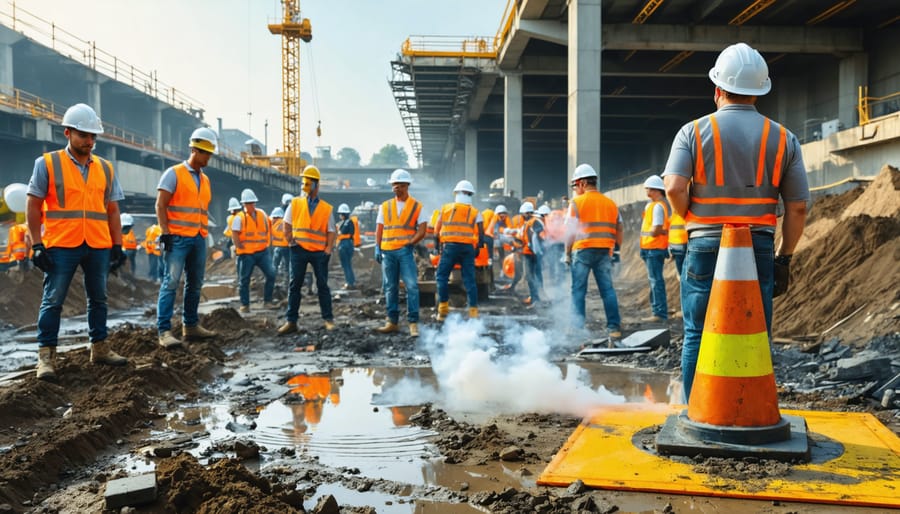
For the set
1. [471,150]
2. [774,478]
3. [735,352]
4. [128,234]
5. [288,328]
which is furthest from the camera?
[471,150]

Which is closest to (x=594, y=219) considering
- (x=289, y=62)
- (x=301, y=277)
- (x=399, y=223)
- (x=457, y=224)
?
(x=457, y=224)

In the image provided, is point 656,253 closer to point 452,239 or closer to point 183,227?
point 452,239

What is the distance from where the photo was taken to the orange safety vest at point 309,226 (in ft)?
30.1

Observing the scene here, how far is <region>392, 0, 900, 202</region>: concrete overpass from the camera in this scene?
21484 mm

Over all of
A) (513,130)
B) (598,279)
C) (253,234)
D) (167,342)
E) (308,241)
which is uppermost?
(513,130)

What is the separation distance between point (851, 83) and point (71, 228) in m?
26.6

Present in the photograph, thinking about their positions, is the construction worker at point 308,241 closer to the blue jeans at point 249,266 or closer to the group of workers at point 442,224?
the group of workers at point 442,224

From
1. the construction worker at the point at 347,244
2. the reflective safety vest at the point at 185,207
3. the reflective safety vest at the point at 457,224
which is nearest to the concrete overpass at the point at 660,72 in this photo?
the construction worker at the point at 347,244

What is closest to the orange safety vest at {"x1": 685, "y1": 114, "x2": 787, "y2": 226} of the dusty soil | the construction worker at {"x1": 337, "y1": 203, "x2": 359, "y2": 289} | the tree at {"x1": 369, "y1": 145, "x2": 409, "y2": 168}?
the dusty soil

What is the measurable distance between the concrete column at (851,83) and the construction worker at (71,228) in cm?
2532

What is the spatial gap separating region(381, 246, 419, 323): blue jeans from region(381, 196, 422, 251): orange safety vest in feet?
0.35

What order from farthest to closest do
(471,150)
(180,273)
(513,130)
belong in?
(471,150) < (513,130) < (180,273)

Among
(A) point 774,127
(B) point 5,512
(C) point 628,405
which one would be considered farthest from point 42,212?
(A) point 774,127

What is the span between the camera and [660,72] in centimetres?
2834
